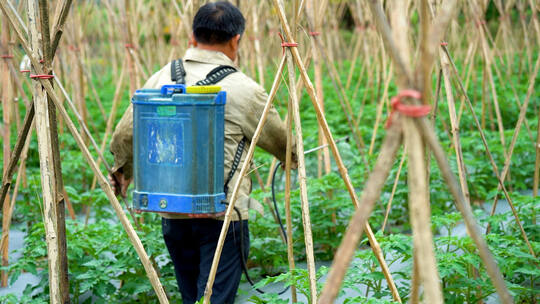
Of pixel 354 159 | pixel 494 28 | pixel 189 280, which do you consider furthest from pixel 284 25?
pixel 494 28

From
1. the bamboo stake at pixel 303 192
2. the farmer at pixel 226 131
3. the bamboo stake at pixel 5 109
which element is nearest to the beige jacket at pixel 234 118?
the farmer at pixel 226 131

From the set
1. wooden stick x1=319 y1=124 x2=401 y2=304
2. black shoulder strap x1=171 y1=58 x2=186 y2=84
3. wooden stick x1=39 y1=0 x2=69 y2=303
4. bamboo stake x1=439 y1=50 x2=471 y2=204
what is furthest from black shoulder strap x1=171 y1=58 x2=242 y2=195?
wooden stick x1=319 y1=124 x2=401 y2=304

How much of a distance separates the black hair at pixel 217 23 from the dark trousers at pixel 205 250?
2.38ft

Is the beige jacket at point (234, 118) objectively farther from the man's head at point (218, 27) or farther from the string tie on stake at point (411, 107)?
the string tie on stake at point (411, 107)

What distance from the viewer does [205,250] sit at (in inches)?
96.3

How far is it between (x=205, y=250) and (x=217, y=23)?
893 millimetres

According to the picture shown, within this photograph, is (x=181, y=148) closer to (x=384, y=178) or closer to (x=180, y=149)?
(x=180, y=149)

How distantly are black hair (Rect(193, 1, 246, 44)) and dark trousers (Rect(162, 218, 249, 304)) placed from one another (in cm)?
72

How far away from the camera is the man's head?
2.41 metres

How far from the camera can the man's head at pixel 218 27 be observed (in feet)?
7.91

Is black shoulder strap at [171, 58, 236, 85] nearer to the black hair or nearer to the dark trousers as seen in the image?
the black hair

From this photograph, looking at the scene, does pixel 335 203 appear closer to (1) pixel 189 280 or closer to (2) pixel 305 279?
(1) pixel 189 280

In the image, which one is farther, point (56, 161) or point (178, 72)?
point (178, 72)

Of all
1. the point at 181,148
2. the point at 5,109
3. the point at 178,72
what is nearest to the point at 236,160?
the point at 181,148
